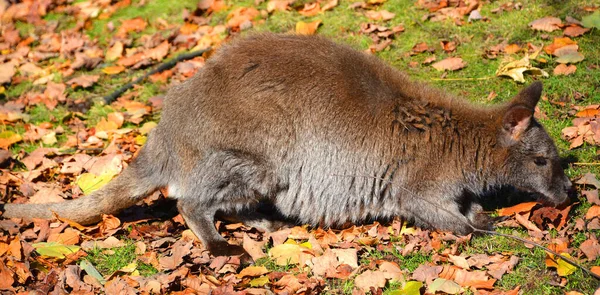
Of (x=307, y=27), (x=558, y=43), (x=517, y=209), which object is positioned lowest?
(x=517, y=209)

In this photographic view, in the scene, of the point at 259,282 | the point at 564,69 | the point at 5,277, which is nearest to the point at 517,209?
the point at 564,69

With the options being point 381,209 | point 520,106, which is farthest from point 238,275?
point 520,106

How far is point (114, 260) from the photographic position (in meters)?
5.30

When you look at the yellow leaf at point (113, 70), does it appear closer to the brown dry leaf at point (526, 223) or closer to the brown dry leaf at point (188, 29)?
the brown dry leaf at point (188, 29)

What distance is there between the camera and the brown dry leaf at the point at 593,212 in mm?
5152

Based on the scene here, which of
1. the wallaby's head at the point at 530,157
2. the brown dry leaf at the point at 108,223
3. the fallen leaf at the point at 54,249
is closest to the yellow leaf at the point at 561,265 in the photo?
the wallaby's head at the point at 530,157

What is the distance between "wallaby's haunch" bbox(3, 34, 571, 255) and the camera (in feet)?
17.6

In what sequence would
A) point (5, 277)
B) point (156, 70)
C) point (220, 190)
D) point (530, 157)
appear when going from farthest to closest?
point (156, 70) < point (220, 190) < point (530, 157) < point (5, 277)

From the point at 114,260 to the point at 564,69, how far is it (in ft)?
15.2

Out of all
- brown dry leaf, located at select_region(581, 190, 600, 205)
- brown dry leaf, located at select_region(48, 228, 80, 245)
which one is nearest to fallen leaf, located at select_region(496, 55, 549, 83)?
brown dry leaf, located at select_region(581, 190, 600, 205)

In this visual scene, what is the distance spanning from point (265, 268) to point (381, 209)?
116 cm

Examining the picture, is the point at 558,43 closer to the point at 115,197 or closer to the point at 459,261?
the point at 459,261

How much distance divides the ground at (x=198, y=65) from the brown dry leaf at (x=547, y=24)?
0.06 ft

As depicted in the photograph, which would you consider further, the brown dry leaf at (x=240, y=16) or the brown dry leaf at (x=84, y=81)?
the brown dry leaf at (x=240, y=16)
